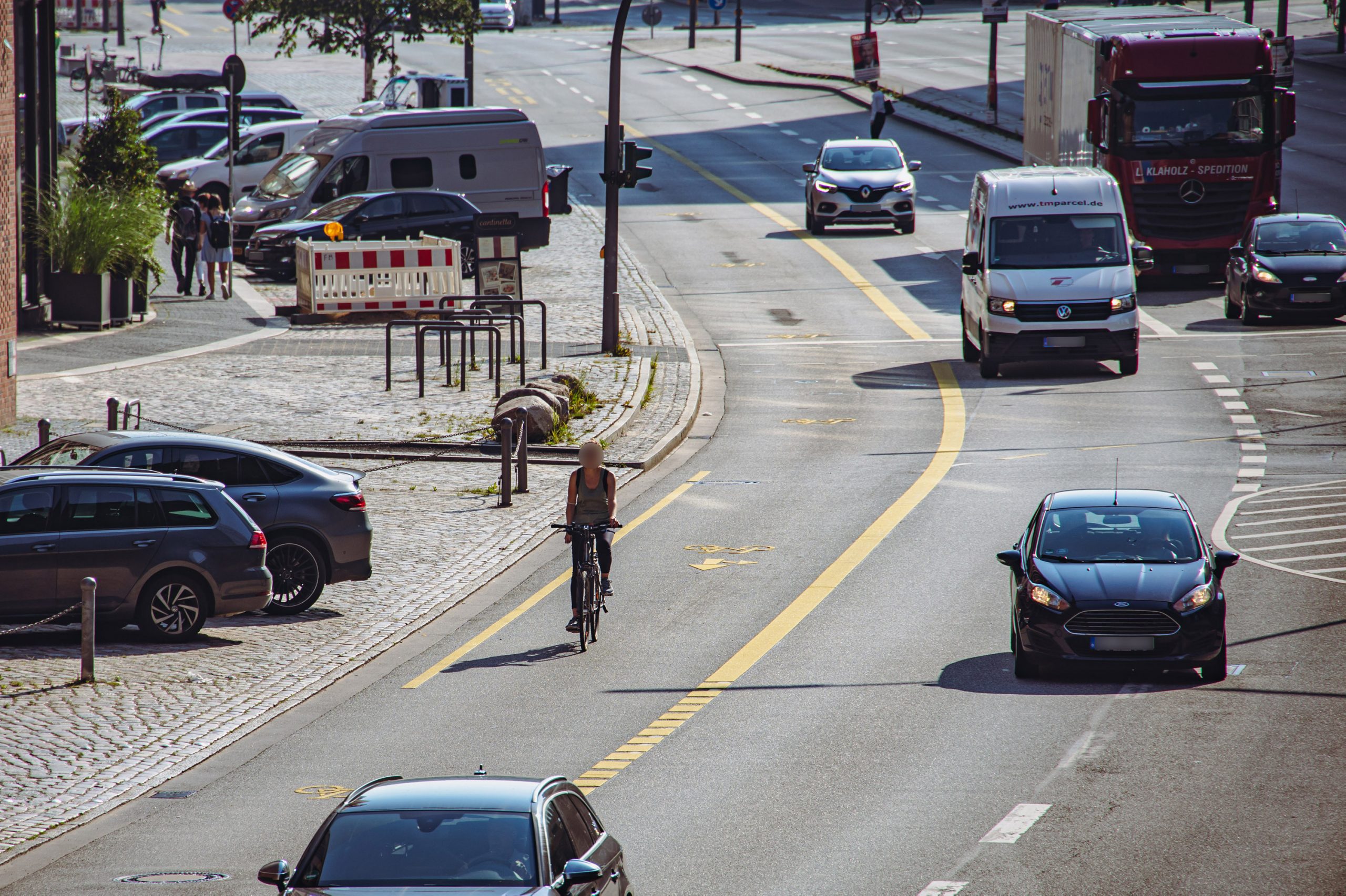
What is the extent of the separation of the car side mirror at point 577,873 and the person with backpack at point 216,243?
2696 cm

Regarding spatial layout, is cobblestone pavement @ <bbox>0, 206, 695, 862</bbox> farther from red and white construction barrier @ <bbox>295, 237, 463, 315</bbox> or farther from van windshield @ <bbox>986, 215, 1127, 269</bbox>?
van windshield @ <bbox>986, 215, 1127, 269</bbox>

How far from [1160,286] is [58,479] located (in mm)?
27028

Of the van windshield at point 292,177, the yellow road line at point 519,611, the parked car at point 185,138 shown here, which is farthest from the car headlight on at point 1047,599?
the parked car at point 185,138

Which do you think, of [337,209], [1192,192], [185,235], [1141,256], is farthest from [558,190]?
[1141,256]

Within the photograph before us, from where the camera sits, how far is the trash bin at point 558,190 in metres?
46.8

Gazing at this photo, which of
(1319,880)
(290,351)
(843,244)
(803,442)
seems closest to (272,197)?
(290,351)

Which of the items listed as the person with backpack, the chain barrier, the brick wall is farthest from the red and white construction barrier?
the chain barrier

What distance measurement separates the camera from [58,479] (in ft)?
49.4

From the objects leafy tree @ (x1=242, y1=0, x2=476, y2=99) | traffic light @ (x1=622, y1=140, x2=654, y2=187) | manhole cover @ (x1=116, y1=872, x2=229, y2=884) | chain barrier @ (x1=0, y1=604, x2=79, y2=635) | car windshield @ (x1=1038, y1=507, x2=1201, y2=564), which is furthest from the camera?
leafy tree @ (x1=242, y1=0, x2=476, y2=99)

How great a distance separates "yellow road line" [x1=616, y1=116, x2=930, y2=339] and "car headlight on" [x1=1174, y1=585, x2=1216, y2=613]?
62.0ft

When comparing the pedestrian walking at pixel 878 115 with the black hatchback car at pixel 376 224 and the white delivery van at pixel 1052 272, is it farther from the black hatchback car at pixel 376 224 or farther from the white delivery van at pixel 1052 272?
the white delivery van at pixel 1052 272

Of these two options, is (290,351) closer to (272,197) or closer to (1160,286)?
(272,197)

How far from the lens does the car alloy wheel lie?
Answer: 16484 millimetres

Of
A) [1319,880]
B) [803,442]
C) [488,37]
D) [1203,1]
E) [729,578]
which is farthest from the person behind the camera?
[488,37]
